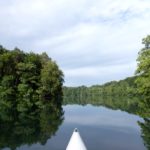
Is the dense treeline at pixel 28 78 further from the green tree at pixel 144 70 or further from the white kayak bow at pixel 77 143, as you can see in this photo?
the white kayak bow at pixel 77 143

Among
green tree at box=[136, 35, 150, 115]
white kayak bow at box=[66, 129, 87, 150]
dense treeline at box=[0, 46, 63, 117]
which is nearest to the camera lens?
white kayak bow at box=[66, 129, 87, 150]

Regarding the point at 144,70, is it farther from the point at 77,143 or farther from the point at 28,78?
the point at 77,143

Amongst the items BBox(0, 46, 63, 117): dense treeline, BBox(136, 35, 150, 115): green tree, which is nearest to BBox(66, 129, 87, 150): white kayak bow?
BBox(136, 35, 150, 115): green tree

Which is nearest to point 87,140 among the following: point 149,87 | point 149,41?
point 149,87

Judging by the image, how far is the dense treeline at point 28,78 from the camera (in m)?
71.3

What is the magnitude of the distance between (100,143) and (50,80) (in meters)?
50.2

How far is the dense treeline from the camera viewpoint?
2808 inches

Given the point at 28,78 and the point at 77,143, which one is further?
the point at 28,78

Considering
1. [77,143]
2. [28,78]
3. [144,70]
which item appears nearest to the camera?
[77,143]

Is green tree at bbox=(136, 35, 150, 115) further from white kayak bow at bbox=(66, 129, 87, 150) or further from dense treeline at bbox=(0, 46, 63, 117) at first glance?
white kayak bow at bbox=(66, 129, 87, 150)

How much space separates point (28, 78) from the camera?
7269 cm

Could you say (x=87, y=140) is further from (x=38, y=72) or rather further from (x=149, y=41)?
(x=38, y=72)

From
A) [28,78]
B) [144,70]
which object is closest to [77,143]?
[144,70]

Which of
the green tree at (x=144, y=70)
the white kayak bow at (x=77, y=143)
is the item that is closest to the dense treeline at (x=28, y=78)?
the green tree at (x=144, y=70)
